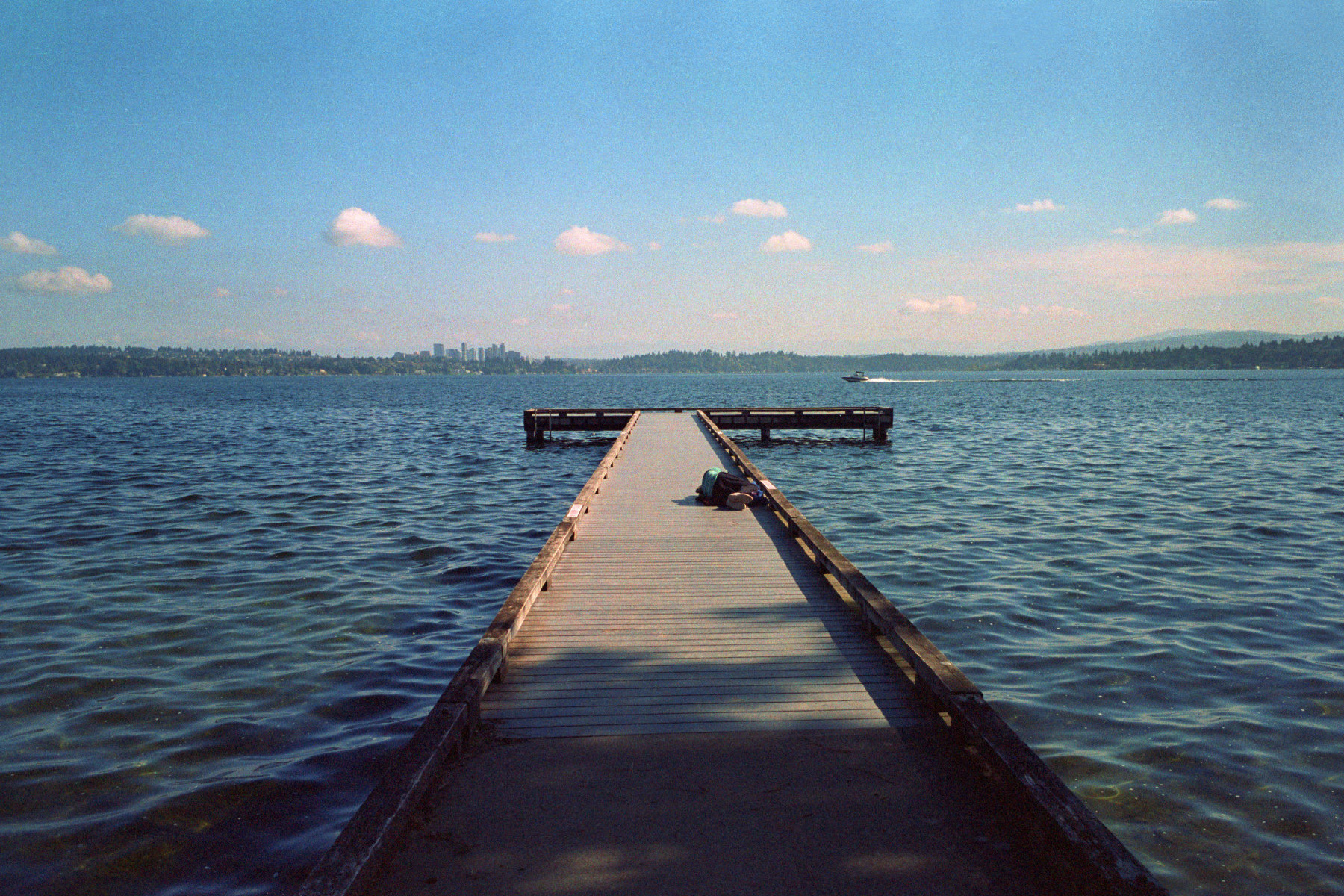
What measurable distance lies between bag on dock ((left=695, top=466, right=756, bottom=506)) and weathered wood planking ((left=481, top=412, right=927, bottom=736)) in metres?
1.73

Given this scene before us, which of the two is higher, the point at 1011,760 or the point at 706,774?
the point at 1011,760

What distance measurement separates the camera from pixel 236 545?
13359 mm

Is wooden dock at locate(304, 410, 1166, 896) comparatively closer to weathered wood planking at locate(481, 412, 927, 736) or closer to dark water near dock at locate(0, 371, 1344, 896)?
weathered wood planking at locate(481, 412, 927, 736)

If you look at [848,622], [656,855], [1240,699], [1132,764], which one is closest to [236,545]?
[848,622]

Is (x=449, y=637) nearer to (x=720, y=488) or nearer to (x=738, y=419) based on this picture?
(x=720, y=488)

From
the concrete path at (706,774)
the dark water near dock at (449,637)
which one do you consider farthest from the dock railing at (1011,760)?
the dark water near dock at (449,637)

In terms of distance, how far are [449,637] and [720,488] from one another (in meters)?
5.23

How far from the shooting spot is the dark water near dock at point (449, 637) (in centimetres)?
517

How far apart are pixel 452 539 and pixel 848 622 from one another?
29.5 feet

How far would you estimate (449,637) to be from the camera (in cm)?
888

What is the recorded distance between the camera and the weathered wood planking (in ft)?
17.0

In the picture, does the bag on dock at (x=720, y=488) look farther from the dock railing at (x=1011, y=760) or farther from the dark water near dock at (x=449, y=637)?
the dock railing at (x=1011, y=760)

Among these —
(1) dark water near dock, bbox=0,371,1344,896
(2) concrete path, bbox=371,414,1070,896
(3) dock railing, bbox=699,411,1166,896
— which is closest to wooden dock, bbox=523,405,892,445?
(1) dark water near dock, bbox=0,371,1344,896

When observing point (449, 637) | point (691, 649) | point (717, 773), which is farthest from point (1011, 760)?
point (449, 637)
